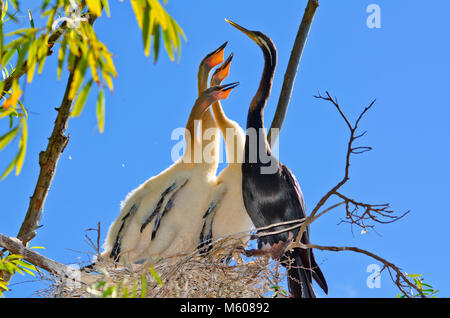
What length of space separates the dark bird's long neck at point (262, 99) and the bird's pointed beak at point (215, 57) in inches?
25.1

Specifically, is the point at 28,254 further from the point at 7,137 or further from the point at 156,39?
the point at 156,39

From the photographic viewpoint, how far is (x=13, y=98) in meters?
1.86

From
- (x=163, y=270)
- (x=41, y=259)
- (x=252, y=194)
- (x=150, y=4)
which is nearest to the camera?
(x=150, y=4)

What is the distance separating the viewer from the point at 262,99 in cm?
359

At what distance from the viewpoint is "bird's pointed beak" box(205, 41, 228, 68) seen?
4.31 meters

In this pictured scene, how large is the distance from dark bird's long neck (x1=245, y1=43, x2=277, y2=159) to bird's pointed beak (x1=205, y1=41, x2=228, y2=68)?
64cm

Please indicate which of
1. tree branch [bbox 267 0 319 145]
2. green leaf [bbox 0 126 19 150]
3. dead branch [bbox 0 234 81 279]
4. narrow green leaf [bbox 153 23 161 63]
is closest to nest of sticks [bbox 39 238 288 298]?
dead branch [bbox 0 234 81 279]

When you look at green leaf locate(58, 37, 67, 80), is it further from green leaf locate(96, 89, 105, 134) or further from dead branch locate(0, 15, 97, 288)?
dead branch locate(0, 15, 97, 288)

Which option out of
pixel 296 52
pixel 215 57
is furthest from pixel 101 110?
pixel 215 57
